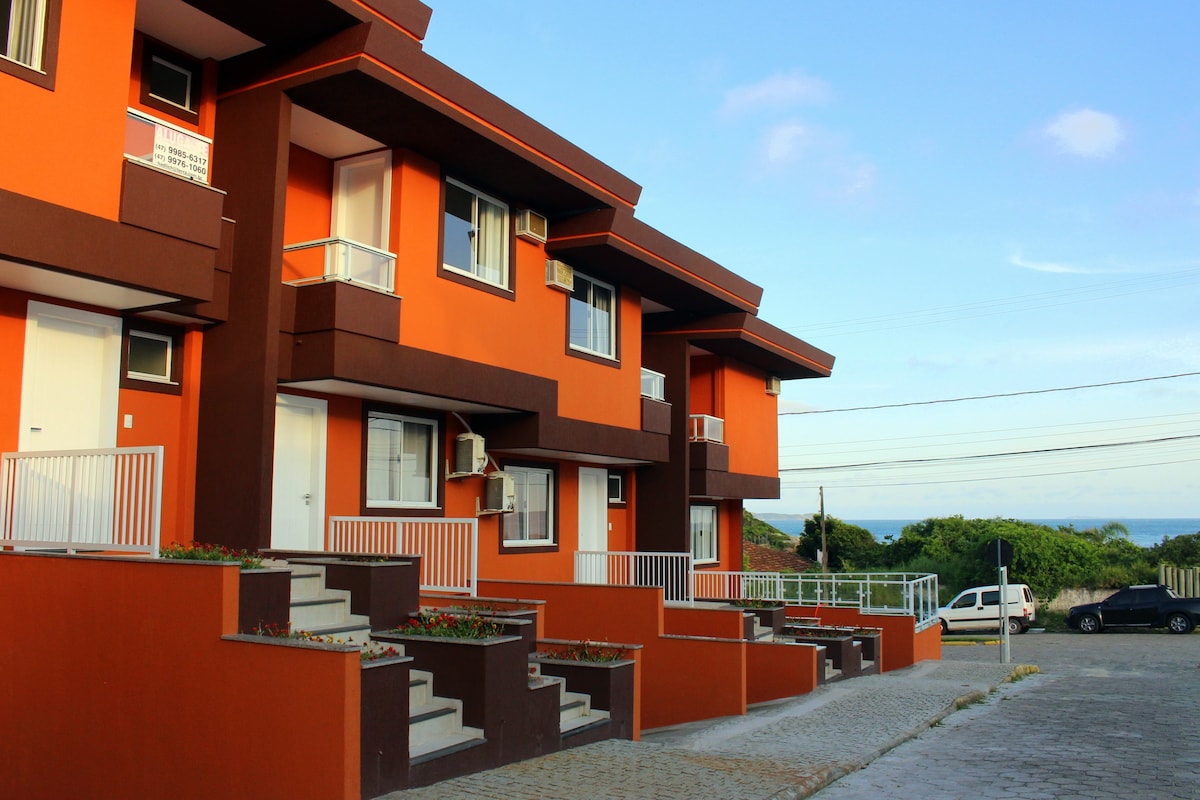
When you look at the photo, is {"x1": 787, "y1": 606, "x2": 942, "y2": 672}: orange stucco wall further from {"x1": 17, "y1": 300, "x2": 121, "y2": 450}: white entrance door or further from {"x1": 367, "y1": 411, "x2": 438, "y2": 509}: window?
{"x1": 17, "y1": 300, "x2": 121, "y2": 450}: white entrance door

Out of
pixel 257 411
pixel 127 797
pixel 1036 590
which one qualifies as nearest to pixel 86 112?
pixel 257 411

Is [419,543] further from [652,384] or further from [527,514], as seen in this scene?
[652,384]

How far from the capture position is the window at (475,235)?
45.0ft

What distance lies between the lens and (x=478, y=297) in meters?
14.0

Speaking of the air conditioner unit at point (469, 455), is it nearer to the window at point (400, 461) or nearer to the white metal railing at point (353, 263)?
the window at point (400, 461)

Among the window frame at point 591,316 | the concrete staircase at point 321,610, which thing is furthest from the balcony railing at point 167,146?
the window frame at point 591,316

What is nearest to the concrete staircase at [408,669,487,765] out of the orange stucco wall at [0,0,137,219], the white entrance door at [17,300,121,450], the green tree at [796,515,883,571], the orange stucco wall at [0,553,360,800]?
the orange stucco wall at [0,553,360,800]

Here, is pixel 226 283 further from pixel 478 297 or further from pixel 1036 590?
pixel 1036 590

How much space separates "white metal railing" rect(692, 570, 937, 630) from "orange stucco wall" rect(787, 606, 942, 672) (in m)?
0.25

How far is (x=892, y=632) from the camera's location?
2008 centimetres

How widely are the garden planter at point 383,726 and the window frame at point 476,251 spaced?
6.99 meters

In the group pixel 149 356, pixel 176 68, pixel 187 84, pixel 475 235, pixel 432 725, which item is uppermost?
pixel 176 68

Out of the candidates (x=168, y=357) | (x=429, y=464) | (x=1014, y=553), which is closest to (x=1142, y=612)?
(x=1014, y=553)

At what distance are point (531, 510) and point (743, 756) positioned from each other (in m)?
8.33
